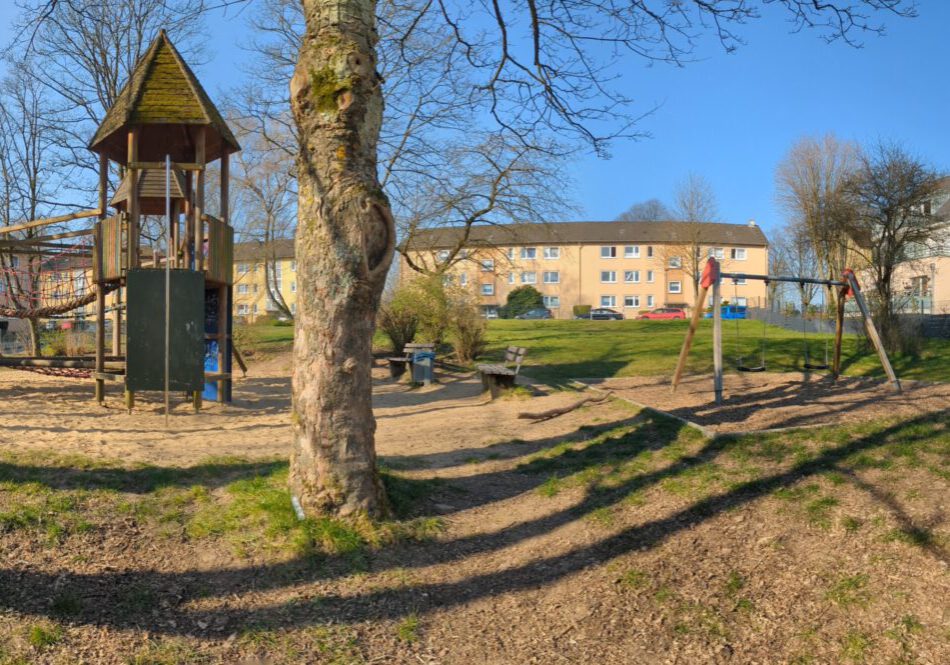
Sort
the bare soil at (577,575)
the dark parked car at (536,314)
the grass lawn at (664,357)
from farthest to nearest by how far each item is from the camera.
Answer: the dark parked car at (536,314)
the grass lawn at (664,357)
the bare soil at (577,575)

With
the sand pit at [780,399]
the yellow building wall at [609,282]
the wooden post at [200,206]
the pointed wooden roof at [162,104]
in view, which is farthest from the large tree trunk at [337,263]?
the yellow building wall at [609,282]

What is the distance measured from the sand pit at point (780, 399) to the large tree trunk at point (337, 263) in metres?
4.09

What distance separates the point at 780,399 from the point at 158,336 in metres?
8.67

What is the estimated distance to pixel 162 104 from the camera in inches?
482

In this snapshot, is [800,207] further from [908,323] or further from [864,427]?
[864,427]

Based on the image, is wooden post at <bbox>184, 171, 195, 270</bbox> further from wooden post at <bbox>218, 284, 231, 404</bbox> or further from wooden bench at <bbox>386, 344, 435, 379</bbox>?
wooden bench at <bbox>386, 344, 435, 379</bbox>

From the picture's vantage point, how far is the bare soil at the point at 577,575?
13.5 ft

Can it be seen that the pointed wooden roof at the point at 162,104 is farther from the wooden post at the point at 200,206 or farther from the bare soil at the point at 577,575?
the bare soil at the point at 577,575

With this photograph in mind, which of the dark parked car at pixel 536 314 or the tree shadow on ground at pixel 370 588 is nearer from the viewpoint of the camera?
the tree shadow on ground at pixel 370 588

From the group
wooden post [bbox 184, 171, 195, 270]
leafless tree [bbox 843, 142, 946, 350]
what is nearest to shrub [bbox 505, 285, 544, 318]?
leafless tree [bbox 843, 142, 946, 350]

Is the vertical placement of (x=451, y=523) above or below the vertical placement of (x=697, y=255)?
below

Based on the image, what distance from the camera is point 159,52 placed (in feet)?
42.0

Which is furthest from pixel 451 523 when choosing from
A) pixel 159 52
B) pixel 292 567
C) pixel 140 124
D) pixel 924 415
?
pixel 159 52

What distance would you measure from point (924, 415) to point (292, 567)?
6.64 m
